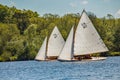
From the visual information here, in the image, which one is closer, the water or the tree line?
the water

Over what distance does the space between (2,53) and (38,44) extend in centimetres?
1252

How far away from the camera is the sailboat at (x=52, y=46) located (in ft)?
352

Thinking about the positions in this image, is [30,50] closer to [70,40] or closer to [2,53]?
[2,53]

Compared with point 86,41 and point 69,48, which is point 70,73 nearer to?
point 86,41

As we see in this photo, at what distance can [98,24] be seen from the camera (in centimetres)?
15575

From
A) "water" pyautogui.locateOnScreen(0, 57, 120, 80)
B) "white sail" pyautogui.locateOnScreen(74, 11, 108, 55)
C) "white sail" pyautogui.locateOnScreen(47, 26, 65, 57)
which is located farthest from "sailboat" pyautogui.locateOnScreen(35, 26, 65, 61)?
"water" pyautogui.locateOnScreen(0, 57, 120, 80)

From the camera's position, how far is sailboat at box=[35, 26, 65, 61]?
107 m

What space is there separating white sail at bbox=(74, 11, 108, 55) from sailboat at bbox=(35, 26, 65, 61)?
62.8 ft

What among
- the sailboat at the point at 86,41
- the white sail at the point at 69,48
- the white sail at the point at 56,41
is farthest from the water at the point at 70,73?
the white sail at the point at 56,41

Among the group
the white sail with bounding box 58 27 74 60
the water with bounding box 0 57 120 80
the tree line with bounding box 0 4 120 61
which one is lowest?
the water with bounding box 0 57 120 80

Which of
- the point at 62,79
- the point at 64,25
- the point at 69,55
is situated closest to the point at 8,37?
the point at 64,25

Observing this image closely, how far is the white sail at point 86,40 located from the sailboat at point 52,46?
19133 mm

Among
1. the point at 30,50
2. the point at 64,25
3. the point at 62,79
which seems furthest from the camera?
the point at 64,25

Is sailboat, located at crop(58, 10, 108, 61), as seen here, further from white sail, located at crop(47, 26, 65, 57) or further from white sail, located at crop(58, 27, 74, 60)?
white sail, located at crop(47, 26, 65, 57)
